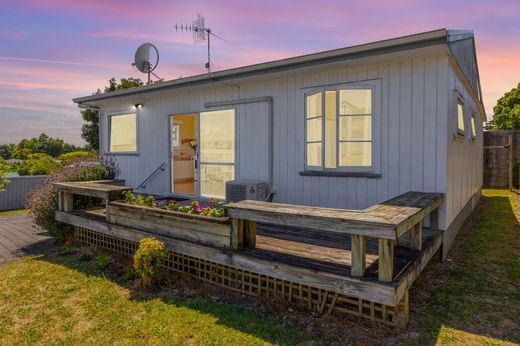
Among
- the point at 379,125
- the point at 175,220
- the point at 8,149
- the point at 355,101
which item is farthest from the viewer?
the point at 8,149

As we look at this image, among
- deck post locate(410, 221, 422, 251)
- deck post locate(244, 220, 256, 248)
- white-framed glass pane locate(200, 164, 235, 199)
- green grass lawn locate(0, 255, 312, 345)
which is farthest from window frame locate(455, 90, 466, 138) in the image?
green grass lawn locate(0, 255, 312, 345)

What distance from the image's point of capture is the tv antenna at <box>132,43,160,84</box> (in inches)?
348

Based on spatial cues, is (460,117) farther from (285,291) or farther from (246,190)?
(285,291)

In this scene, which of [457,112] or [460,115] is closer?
[457,112]

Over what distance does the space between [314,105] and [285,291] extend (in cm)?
301

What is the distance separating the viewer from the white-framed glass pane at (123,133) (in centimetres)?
842

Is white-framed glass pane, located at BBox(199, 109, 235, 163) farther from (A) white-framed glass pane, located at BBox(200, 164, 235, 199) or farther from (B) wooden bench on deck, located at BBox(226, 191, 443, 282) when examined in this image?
(B) wooden bench on deck, located at BBox(226, 191, 443, 282)

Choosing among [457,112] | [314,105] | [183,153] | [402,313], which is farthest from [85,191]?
[457,112]

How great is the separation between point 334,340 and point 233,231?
1.44m

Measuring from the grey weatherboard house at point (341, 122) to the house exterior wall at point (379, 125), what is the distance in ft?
0.04

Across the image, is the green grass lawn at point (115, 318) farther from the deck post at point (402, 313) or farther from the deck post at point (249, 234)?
the deck post at point (402, 313)

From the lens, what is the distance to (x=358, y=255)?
9.23ft

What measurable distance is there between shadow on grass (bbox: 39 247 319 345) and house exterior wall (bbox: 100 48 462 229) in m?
2.33

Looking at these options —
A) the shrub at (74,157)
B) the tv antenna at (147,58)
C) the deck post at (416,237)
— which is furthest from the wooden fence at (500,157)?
the shrub at (74,157)
